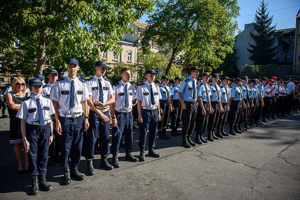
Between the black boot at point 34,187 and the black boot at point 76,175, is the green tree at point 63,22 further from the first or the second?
the black boot at point 34,187

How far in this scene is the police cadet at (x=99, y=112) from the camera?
441 centimetres

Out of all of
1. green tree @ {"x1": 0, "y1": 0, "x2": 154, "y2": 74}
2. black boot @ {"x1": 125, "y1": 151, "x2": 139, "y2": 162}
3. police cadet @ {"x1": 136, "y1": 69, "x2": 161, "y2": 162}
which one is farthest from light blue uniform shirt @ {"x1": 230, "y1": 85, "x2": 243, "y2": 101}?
green tree @ {"x1": 0, "y1": 0, "x2": 154, "y2": 74}

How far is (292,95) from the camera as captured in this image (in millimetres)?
13969

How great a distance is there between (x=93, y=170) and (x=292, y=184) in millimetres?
3982

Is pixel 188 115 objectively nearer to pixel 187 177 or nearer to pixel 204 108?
pixel 204 108

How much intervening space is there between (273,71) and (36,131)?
2791 centimetres

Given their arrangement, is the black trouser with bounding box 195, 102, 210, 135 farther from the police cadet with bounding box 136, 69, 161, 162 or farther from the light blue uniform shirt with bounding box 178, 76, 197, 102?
the police cadet with bounding box 136, 69, 161, 162

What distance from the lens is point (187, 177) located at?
4.23 m

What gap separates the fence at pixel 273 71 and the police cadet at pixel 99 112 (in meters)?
24.5

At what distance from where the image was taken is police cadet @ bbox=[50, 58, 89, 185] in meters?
3.92

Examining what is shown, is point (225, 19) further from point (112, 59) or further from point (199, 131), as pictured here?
point (112, 59)

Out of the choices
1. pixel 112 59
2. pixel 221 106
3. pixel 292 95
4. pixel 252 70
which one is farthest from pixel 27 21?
pixel 112 59

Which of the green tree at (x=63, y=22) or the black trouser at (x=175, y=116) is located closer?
the green tree at (x=63, y=22)

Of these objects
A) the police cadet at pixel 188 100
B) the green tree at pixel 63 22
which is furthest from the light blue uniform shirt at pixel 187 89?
the green tree at pixel 63 22
